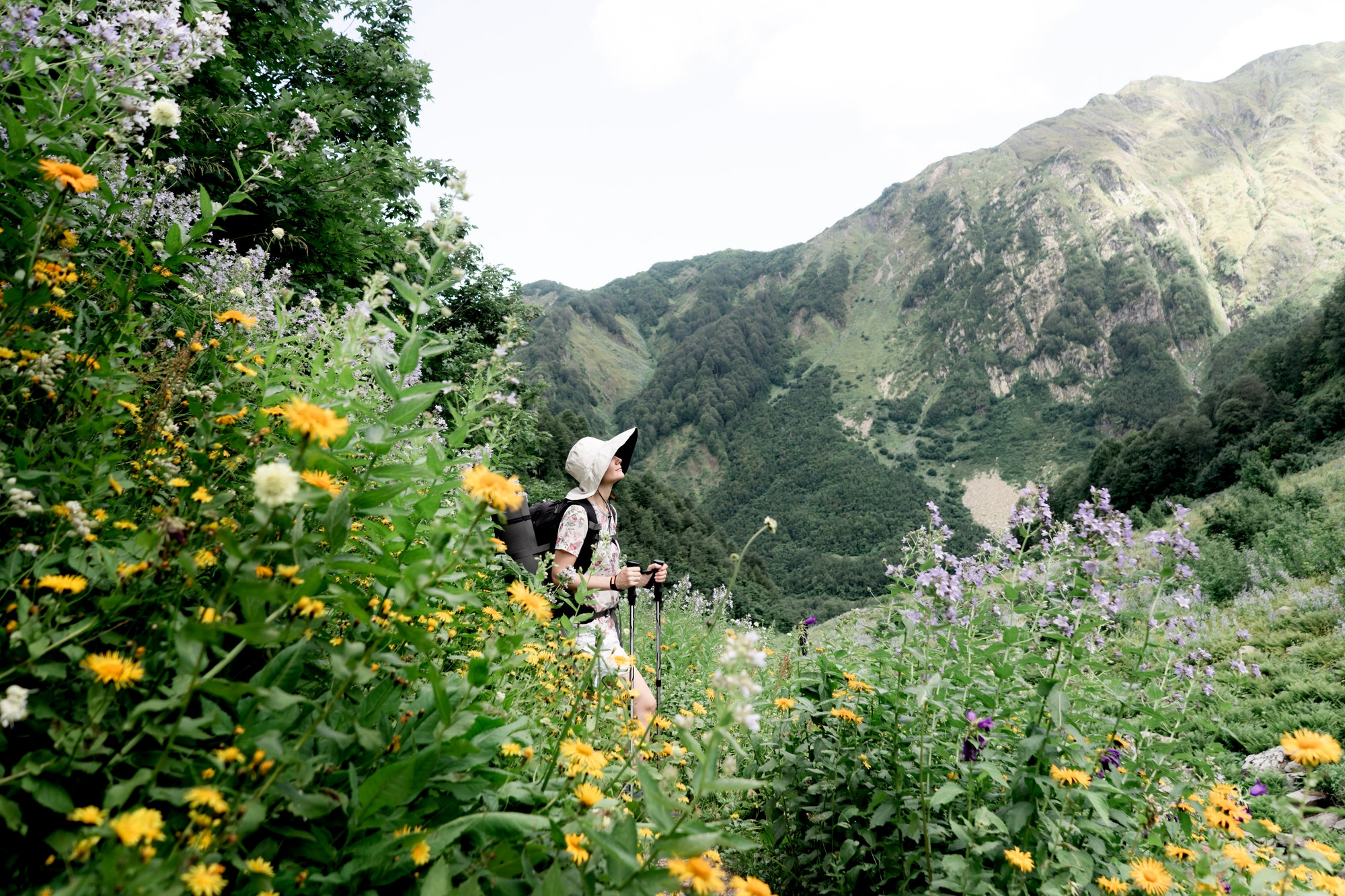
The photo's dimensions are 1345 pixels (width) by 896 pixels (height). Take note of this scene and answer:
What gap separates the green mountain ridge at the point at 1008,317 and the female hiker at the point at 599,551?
315ft

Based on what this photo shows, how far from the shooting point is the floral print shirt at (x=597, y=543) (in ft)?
13.0

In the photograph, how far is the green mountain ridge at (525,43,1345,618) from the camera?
130 m

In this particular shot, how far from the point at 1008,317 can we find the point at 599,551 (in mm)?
175994

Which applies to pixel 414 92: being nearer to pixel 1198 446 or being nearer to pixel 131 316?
pixel 131 316

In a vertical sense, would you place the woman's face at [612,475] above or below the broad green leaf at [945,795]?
above

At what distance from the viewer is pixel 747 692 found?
1.33 metres

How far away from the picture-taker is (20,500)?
4.52 feet

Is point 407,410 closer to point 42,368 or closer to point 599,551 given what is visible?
point 42,368

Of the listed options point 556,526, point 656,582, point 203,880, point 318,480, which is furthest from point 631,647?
point 203,880

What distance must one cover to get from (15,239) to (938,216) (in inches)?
8467

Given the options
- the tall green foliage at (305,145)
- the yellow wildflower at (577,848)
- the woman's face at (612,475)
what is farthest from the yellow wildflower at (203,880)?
the tall green foliage at (305,145)

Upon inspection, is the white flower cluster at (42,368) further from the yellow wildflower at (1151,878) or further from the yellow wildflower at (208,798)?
the yellow wildflower at (1151,878)

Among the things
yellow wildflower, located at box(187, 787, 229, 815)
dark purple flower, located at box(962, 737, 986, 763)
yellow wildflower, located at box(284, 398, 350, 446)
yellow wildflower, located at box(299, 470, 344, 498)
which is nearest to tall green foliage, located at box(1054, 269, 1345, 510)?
dark purple flower, located at box(962, 737, 986, 763)

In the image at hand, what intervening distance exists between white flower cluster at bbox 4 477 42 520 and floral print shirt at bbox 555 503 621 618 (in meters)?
2.70
